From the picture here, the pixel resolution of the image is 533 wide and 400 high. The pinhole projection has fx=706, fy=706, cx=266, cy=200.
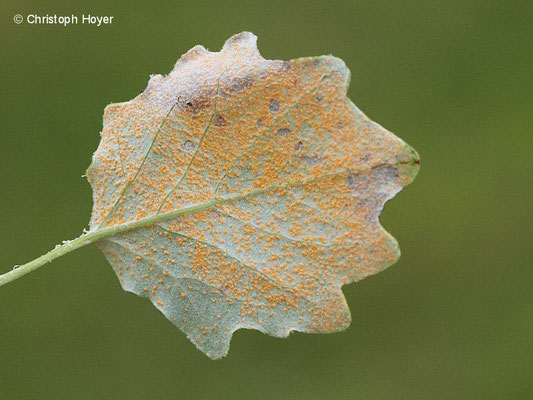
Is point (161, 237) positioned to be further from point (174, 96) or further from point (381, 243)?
point (381, 243)

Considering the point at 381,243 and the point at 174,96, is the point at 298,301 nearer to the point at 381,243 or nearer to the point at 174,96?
the point at 381,243

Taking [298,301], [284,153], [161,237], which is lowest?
[298,301]

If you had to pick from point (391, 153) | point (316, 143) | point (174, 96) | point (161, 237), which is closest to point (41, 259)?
point (161, 237)

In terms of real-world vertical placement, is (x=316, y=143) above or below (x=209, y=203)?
above

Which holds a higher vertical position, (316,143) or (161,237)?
(316,143)

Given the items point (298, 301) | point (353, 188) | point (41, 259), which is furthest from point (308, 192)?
point (41, 259)
